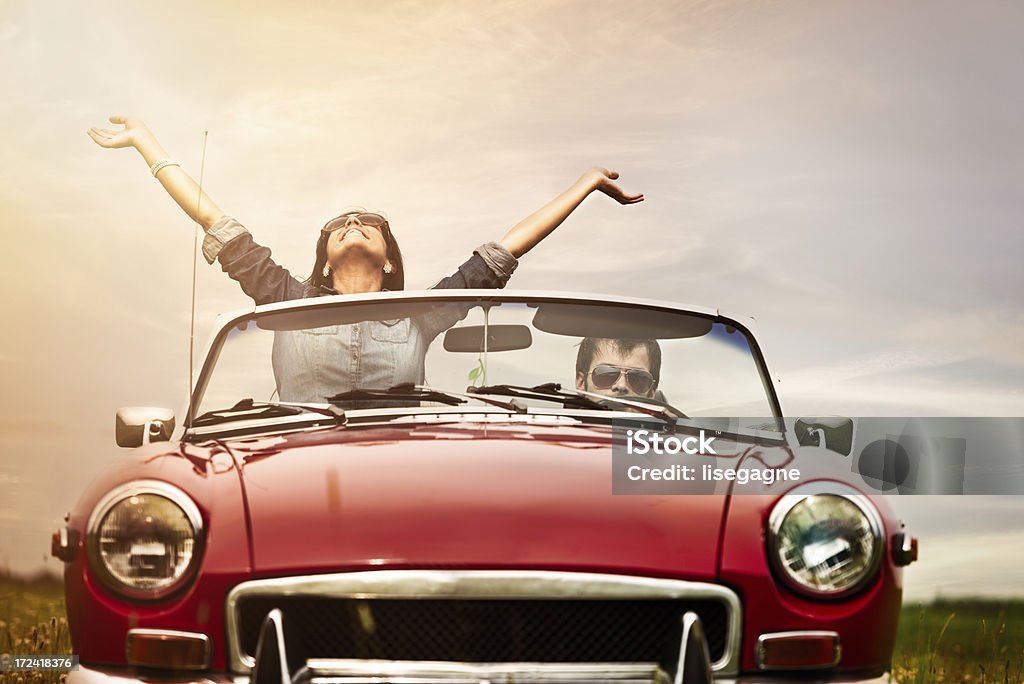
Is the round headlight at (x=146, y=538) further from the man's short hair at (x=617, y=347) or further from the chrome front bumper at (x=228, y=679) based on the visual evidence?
the man's short hair at (x=617, y=347)

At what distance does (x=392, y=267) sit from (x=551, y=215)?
824 millimetres

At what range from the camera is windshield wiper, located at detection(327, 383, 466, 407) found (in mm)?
3117

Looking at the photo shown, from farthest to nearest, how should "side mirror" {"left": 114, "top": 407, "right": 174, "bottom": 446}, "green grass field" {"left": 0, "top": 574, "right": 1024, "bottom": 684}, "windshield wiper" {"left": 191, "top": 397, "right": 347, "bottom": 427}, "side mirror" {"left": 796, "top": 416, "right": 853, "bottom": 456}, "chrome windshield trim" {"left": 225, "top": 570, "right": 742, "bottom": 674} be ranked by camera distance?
"green grass field" {"left": 0, "top": 574, "right": 1024, "bottom": 684}
"side mirror" {"left": 796, "top": 416, "right": 853, "bottom": 456}
"side mirror" {"left": 114, "top": 407, "right": 174, "bottom": 446}
"windshield wiper" {"left": 191, "top": 397, "right": 347, "bottom": 427}
"chrome windshield trim" {"left": 225, "top": 570, "right": 742, "bottom": 674}

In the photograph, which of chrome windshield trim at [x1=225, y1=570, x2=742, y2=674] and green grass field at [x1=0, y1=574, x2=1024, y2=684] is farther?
green grass field at [x1=0, y1=574, x2=1024, y2=684]

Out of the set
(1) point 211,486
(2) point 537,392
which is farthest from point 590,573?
(2) point 537,392

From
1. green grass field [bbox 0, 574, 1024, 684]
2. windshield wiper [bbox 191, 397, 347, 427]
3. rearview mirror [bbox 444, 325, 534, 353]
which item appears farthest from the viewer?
green grass field [bbox 0, 574, 1024, 684]

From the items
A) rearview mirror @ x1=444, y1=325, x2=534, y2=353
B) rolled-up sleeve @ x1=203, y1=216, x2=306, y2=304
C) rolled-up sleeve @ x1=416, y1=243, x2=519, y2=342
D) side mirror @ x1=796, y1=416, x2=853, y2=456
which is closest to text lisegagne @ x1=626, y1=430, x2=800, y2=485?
side mirror @ x1=796, y1=416, x2=853, y2=456

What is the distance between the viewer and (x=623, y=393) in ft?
11.3

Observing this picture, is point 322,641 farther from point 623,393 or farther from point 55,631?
point 55,631

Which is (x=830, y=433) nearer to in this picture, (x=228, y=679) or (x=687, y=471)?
(x=687, y=471)

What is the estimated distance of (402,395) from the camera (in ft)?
10.3

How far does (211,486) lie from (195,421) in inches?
35.5

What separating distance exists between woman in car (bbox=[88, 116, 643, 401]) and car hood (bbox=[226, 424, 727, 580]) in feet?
3.89

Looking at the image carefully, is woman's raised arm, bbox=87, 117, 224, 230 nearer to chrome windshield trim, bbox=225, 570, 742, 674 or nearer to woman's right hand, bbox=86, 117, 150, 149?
woman's right hand, bbox=86, 117, 150, 149
